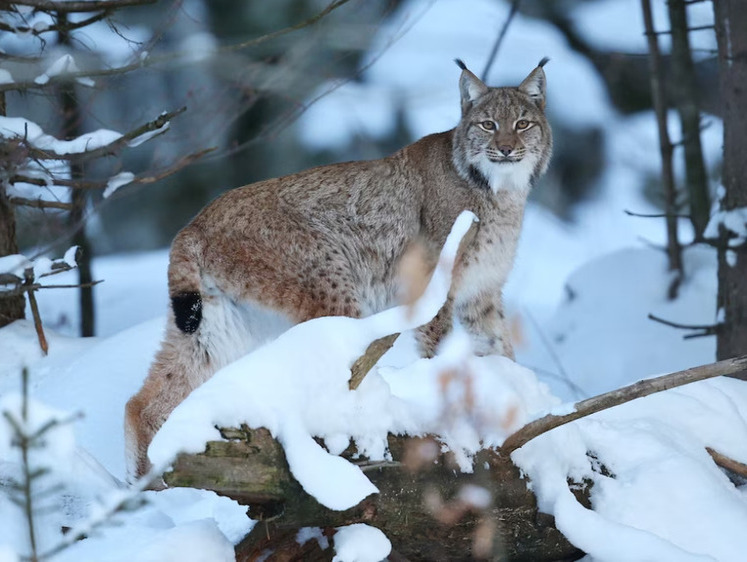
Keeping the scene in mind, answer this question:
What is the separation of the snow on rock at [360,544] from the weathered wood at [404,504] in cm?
4

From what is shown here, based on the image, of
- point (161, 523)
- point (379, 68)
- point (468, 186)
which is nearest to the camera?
point (161, 523)

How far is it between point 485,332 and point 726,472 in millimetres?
1690

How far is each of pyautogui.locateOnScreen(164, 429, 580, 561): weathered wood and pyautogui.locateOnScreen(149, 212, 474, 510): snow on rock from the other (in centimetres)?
5

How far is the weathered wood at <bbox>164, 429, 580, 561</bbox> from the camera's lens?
265 centimetres

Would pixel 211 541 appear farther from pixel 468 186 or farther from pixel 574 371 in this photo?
pixel 574 371

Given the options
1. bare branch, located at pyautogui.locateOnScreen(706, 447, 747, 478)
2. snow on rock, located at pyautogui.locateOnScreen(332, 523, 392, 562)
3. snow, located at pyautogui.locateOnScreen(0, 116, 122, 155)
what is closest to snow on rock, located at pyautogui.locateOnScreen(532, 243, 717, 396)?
bare branch, located at pyautogui.locateOnScreen(706, 447, 747, 478)

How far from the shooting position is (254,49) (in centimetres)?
976

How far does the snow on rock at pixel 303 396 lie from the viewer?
259 centimetres

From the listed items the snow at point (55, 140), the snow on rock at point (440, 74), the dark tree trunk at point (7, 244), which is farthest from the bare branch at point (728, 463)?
the snow on rock at point (440, 74)

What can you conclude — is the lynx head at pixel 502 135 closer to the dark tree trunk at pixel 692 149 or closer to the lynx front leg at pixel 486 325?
the lynx front leg at pixel 486 325

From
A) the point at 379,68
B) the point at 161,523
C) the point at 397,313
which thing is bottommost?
the point at 161,523

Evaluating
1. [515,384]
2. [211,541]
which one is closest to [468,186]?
[515,384]

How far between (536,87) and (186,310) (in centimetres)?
217

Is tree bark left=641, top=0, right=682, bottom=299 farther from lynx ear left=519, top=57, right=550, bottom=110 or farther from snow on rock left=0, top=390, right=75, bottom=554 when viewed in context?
snow on rock left=0, top=390, right=75, bottom=554
